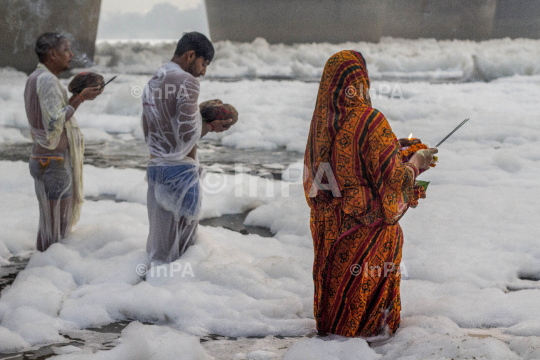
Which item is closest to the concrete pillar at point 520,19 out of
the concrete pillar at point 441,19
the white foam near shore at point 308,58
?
the concrete pillar at point 441,19

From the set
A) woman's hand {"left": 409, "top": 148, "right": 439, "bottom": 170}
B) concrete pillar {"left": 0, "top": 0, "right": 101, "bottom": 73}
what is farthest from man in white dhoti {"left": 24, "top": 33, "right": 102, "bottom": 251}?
concrete pillar {"left": 0, "top": 0, "right": 101, "bottom": 73}

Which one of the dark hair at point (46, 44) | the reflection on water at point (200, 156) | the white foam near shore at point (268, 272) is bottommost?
the white foam near shore at point (268, 272)

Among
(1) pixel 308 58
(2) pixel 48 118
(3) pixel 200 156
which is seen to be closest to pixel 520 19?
(1) pixel 308 58

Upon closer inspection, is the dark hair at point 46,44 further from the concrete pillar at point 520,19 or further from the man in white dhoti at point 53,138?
the concrete pillar at point 520,19

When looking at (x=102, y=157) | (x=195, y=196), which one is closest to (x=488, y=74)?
(x=102, y=157)

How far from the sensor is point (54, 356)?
2.01m

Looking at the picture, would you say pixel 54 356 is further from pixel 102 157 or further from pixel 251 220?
pixel 102 157

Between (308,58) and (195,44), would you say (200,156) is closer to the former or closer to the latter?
(195,44)

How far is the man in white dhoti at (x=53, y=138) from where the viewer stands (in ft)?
9.49

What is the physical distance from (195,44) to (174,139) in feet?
1.65

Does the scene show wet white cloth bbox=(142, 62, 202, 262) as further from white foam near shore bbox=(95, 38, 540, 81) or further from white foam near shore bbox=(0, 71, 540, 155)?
white foam near shore bbox=(95, 38, 540, 81)

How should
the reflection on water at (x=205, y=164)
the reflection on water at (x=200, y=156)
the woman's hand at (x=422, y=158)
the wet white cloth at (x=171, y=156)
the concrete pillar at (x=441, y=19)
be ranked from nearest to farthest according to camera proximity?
the woman's hand at (x=422, y=158) → the reflection on water at (x=205, y=164) → the wet white cloth at (x=171, y=156) → the reflection on water at (x=200, y=156) → the concrete pillar at (x=441, y=19)

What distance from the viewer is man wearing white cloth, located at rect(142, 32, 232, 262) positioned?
258cm

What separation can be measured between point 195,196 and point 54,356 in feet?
3.53
